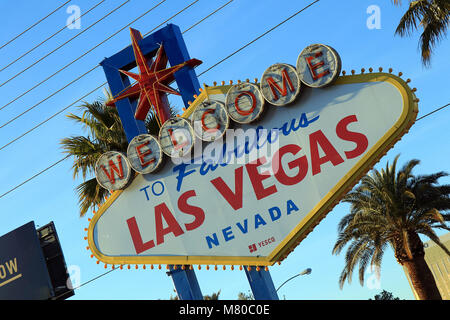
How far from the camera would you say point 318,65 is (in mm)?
15469

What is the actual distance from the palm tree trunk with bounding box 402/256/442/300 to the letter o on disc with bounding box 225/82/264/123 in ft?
46.4

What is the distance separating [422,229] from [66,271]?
52.7 feet

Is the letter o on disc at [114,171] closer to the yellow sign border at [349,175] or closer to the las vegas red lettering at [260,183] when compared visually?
the las vegas red lettering at [260,183]

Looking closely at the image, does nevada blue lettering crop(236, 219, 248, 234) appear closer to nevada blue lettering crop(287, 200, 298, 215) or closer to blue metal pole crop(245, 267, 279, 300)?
blue metal pole crop(245, 267, 279, 300)

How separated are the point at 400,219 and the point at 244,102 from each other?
13254 millimetres

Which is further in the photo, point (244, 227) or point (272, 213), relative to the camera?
point (244, 227)

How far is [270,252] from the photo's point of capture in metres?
15.4

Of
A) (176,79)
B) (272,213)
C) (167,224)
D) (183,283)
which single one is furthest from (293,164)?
(176,79)

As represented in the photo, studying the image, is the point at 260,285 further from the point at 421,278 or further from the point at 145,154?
the point at 421,278

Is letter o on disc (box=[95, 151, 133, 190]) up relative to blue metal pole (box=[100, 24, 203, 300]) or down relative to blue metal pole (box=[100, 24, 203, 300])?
down

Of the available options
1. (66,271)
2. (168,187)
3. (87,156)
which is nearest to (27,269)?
(66,271)

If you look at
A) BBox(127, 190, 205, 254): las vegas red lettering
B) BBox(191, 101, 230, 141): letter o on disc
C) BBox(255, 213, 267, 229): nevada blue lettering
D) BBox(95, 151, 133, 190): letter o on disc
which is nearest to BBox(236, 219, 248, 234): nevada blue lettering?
BBox(255, 213, 267, 229): nevada blue lettering

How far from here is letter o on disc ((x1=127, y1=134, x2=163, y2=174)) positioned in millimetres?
17484

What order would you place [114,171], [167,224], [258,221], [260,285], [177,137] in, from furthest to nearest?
[114,171]
[177,137]
[167,224]
[260,285]
[258,221]
